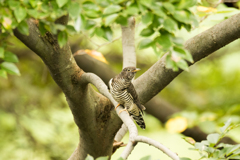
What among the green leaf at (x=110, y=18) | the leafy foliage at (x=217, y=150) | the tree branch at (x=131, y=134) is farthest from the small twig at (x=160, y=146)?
the green leaf at (x=110, y=18)

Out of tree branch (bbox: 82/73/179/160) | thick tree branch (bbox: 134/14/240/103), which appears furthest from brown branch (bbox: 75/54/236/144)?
tree branch (bbox: 82/73/179/160)

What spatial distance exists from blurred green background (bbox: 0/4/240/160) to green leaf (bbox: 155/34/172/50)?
133 inches

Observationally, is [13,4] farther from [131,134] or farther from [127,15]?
[131,134]

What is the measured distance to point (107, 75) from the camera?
152 inches

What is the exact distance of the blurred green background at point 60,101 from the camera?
457cm

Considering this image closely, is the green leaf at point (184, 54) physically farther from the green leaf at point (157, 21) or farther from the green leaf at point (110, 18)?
the green leaf at point (110, 18)

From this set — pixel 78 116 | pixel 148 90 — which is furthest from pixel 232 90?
pixel 78 116

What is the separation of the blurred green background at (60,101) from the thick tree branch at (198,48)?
90.0 inches

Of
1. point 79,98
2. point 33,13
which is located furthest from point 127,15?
point 79,98

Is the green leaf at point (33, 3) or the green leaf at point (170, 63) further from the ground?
the green leaf at point (33, 3)

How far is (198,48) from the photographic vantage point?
75.8 inches

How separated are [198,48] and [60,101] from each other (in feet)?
13.2

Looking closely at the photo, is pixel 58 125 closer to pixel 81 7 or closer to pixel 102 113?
pixel 102 113

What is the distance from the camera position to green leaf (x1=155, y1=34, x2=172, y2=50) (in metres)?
0.92
